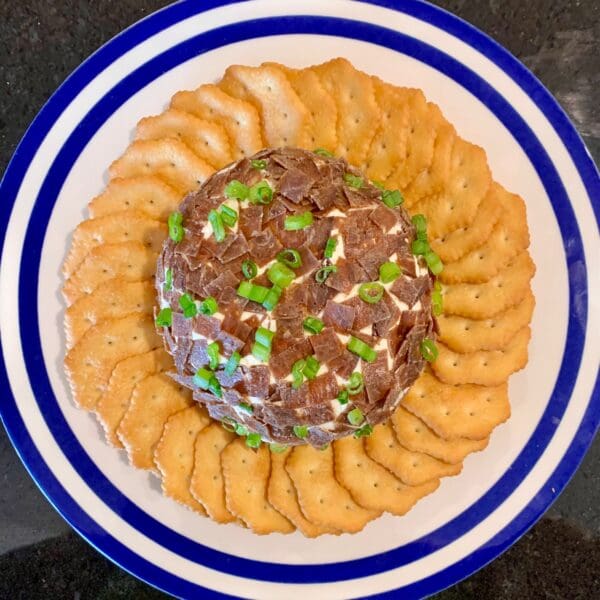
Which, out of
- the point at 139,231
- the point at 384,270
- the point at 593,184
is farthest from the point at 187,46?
the point at 593,184

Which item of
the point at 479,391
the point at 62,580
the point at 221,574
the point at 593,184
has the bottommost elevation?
the point at 62,580

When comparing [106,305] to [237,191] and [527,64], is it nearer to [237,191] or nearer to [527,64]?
[237,191]


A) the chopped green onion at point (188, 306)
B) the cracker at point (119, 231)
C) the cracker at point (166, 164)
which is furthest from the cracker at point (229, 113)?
the chopped green onion at point (188, 306)

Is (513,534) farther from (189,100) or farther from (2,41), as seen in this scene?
(2,41)

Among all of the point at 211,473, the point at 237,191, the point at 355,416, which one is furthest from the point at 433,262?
the point at 211,473

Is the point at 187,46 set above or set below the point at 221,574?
above

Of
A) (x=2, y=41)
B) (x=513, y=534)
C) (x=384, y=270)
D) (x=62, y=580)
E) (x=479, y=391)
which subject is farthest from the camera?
(x=62, y=580)
